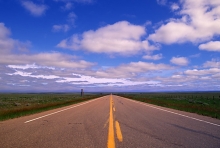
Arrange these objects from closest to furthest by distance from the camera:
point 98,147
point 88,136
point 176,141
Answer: point 98,147 < point 176,141 < point 88,136

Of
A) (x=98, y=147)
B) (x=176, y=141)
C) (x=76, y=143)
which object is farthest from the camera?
(x=176, y=141)

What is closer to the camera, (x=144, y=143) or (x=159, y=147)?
(x=159, y=147)

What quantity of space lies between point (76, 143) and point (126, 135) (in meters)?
1.94

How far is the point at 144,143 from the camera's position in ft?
20.0

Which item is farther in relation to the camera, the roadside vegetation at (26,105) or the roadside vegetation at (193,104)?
the roadside vegetation at (193,104)

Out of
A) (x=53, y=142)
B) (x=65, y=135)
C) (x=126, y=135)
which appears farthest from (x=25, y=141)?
(x=126, y=135)

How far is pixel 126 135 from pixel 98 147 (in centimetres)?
191

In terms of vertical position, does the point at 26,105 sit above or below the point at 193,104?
below

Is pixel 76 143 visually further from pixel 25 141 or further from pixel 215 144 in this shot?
pixel 215 144

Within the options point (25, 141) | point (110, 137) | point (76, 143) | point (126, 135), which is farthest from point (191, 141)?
point (25, 141)

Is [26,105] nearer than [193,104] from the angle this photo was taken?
Yes

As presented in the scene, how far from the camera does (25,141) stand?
6.31 meters

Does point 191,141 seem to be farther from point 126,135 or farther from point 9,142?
point 9,142

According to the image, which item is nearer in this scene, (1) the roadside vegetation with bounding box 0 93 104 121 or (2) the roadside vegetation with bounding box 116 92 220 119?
(1) the roadside vegetation with bounding box 0 93 104 121
